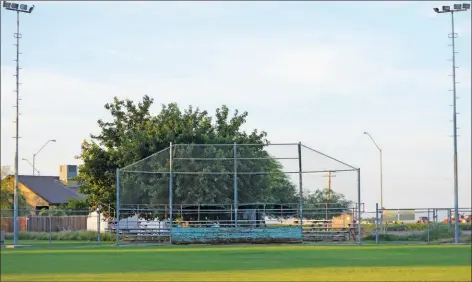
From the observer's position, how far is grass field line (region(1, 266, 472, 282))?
61.3ft

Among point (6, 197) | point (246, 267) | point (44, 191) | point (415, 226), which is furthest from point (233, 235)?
point (44, 191)

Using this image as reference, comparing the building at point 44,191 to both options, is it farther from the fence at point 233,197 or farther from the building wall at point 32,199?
the fence at point 233,197

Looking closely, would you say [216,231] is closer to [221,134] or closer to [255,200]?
[255,200]

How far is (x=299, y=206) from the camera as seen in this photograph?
143ft

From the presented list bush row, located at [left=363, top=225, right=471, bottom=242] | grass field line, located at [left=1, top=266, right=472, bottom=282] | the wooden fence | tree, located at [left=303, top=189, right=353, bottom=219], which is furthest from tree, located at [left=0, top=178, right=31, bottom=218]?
grass field line, located at [left=1, top=266, right=472, bottom=282]

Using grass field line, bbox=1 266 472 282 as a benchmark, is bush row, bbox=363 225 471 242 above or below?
below

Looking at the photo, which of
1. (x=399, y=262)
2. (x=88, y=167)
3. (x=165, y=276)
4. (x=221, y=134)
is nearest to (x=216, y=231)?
(x=221, y=134)

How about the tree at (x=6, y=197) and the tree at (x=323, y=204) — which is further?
the tree at (x=6, y=197)

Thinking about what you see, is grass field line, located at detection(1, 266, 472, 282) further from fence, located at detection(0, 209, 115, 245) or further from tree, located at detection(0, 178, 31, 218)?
tree, located at detection(0, 178, 31, 218)

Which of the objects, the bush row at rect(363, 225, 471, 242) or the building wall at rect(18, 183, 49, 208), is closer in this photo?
the bush row at rect(363, 225, 471, 242)

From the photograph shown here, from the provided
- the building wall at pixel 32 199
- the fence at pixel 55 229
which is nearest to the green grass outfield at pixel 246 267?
the fence at pixel 55 229

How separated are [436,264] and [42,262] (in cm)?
1172

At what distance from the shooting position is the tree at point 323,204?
42781mm

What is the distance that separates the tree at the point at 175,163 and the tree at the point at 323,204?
1.03 meters
